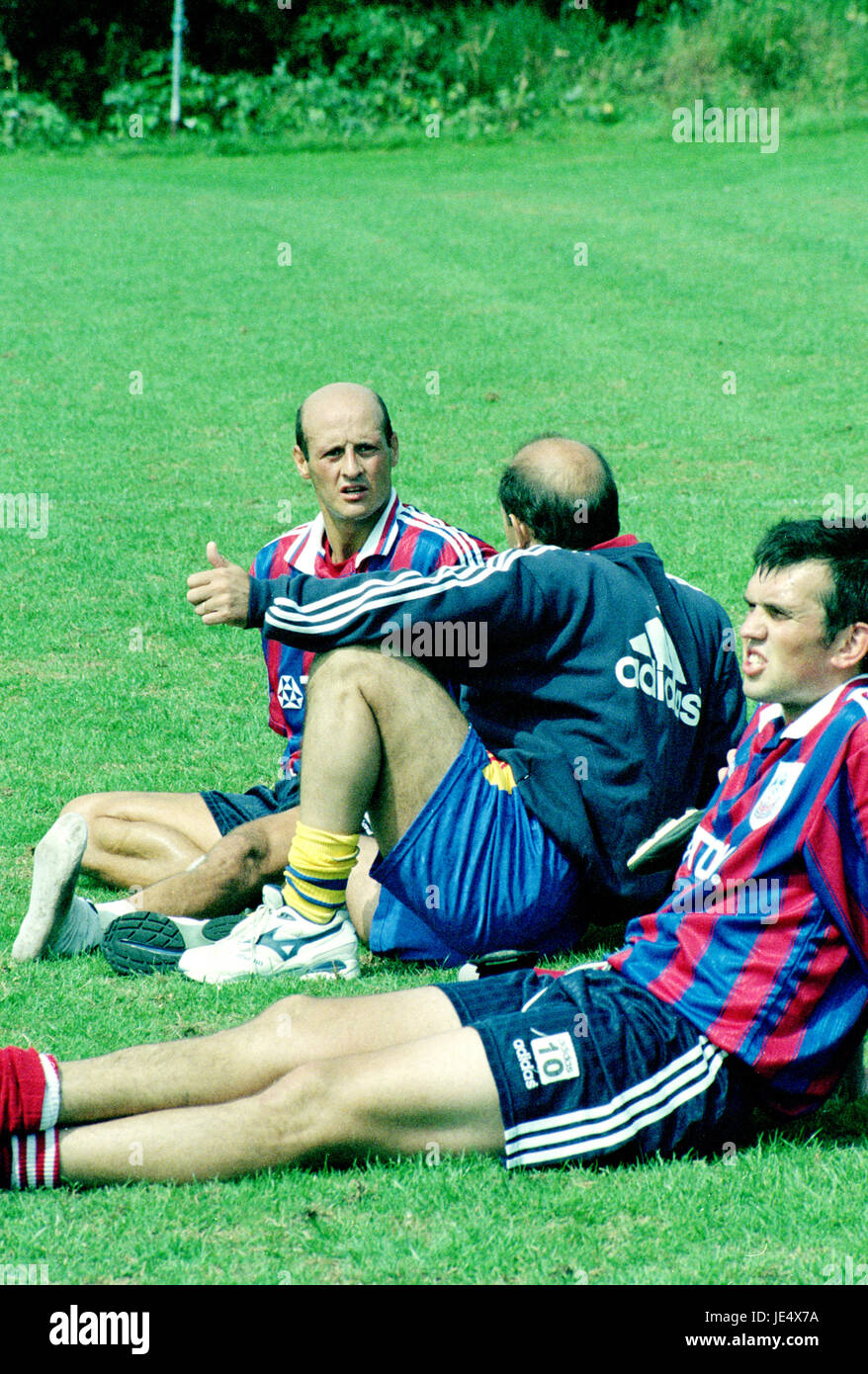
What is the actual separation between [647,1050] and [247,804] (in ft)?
7.74

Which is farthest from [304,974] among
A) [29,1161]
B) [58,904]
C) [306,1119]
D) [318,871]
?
[29,1161]

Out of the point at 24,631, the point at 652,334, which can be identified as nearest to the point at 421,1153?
the point at 24,631

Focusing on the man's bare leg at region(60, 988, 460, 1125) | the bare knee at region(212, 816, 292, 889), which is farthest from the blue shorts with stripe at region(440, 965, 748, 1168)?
the bare knee at region(212, 816, 292, 889)

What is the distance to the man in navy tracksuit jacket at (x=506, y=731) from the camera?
4500 mm

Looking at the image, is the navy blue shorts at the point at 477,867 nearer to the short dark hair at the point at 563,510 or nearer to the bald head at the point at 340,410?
the short dark hair at the point at 563,510

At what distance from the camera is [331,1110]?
365cm

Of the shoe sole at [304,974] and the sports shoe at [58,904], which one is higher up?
the sports shoe at [58,904]

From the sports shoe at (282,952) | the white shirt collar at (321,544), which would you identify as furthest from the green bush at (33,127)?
the sports shoe at (282,952)

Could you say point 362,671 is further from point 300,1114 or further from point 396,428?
point 396,428

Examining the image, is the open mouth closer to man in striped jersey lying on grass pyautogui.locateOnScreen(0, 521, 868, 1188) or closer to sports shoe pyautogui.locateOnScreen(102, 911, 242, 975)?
man in striped jersey lying on grass pyautogui.locateOnScreen(0, 521, 868, 1188)

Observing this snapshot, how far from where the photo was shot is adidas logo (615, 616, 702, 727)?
4680 mm

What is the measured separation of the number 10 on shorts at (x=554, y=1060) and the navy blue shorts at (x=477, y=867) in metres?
1.00

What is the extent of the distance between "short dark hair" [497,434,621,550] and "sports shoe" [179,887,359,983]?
1.35m

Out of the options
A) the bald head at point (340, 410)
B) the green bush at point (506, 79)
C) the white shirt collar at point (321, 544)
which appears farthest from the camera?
the green bush at point (506, 79)
